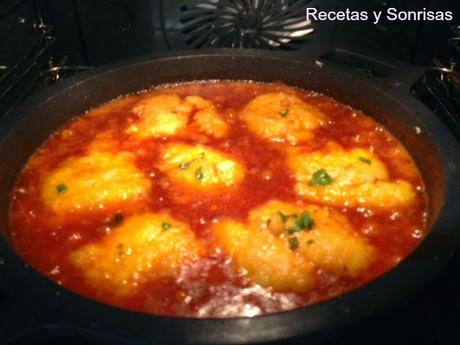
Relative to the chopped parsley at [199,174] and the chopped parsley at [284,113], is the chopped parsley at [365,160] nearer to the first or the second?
the chopped parsley at [284,113]

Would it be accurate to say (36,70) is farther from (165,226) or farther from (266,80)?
(165,226)

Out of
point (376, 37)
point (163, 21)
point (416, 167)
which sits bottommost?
point (416, 167)

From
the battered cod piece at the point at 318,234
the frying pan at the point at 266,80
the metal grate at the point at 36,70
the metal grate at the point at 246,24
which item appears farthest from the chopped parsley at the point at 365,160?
the metal grate at the point at 36,70

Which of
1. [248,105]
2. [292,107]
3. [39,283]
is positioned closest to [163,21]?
[248,105]

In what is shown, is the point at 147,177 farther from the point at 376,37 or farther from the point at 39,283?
the point at 376,37

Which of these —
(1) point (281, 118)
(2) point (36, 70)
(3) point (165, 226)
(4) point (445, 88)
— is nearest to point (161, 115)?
(1) point (281, 118)

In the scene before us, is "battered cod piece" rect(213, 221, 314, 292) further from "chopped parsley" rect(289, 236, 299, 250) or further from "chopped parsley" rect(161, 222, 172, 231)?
"chopped parsley" rect(161, 222, 172, 231)

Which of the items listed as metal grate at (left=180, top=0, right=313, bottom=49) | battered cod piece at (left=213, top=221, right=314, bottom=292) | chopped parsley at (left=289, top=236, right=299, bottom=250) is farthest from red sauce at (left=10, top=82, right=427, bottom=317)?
metal grate at (left=180, top=0, right=313, bottom=49)
